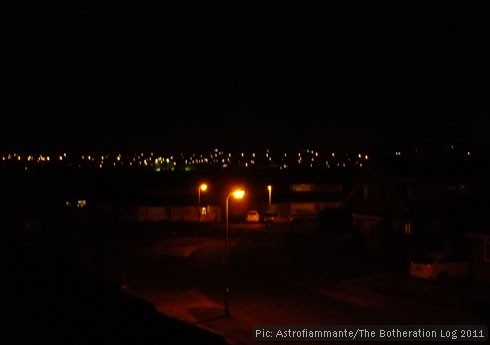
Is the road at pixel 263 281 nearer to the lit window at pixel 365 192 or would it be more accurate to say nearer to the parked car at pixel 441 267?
the parked car at pixel 441 267

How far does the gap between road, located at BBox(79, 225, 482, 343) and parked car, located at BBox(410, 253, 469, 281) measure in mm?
1101

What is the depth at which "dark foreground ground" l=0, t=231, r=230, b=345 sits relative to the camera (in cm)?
650

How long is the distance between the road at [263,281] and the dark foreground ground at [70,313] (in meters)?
5.36

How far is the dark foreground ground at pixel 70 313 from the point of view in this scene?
650 centimetres

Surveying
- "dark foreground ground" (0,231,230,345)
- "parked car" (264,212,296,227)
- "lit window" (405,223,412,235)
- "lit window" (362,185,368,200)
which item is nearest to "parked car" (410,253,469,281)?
"lit window" (405,223,412,235)

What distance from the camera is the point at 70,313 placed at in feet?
23.4

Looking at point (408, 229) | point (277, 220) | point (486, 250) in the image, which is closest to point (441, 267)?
point (486, 250)

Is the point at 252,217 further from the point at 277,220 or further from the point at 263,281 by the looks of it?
the point at 263,281

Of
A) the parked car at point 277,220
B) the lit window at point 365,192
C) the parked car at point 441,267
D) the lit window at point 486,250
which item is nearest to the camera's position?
the lit window at point 486,250

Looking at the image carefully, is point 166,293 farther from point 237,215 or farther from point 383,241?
point 237,215

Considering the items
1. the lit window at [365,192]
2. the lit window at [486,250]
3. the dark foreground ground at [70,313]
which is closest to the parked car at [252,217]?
the lit window at [365,192]

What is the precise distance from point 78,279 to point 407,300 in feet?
58.5

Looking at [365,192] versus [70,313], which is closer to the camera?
[70,313]

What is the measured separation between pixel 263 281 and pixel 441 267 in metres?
7.13
